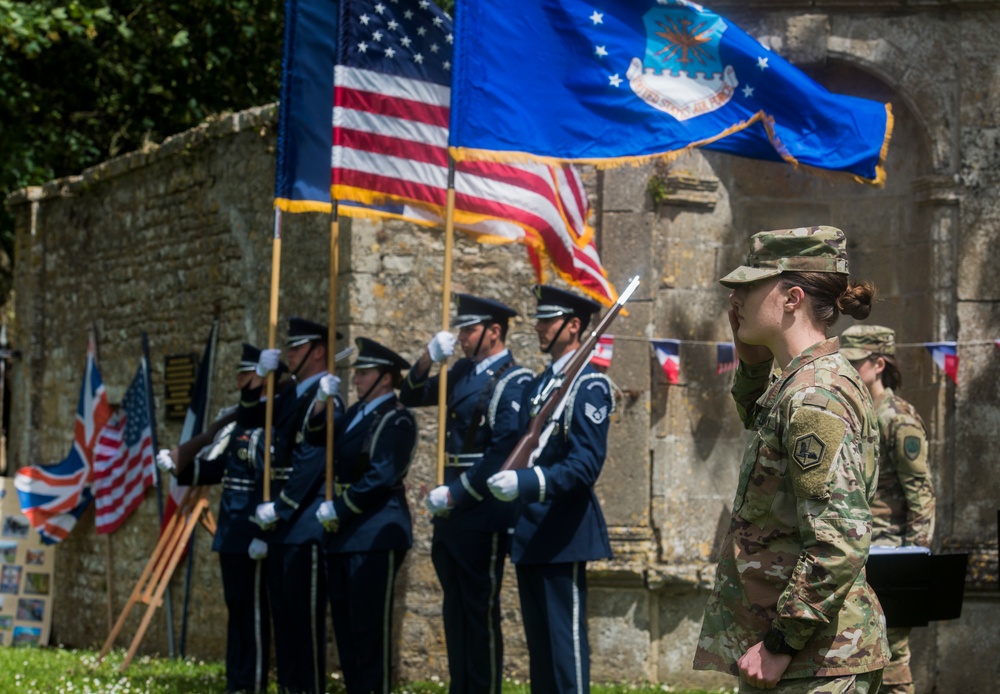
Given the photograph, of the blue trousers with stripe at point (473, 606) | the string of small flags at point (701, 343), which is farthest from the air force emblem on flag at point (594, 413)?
the string of small flags at point (701, 343)

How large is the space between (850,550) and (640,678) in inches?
201

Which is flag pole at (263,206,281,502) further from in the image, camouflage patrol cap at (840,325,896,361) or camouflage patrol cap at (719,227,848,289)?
camouflage patrol cap at (719,227,848,289)

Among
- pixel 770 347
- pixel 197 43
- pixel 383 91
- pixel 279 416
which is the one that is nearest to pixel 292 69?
pixel 383 91

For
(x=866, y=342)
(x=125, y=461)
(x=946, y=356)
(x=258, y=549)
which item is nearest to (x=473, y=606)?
(x=258, y=549)

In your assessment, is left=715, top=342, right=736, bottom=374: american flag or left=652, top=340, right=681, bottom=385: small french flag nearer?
left=652, top=340, right=681, bottom=385: small french flag

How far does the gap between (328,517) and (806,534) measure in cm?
417

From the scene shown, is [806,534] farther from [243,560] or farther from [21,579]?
[21,579]

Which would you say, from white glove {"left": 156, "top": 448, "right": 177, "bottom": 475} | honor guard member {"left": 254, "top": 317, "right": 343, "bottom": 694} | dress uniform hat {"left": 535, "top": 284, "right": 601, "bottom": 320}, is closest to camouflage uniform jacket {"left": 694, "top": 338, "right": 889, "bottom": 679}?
dress uniform hat {"left": 535, "top": 284, "right": 601, "bottom": 320}

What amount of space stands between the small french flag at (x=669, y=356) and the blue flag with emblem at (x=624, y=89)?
1792 millimetres

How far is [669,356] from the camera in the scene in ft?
27.5

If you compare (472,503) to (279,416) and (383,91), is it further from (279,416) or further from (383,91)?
(383,91)

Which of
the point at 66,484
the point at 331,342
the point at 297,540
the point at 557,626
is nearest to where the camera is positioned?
the point at 557,626

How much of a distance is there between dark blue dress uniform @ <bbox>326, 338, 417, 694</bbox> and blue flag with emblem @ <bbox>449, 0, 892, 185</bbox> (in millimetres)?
1590

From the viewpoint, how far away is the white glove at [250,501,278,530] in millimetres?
7543
